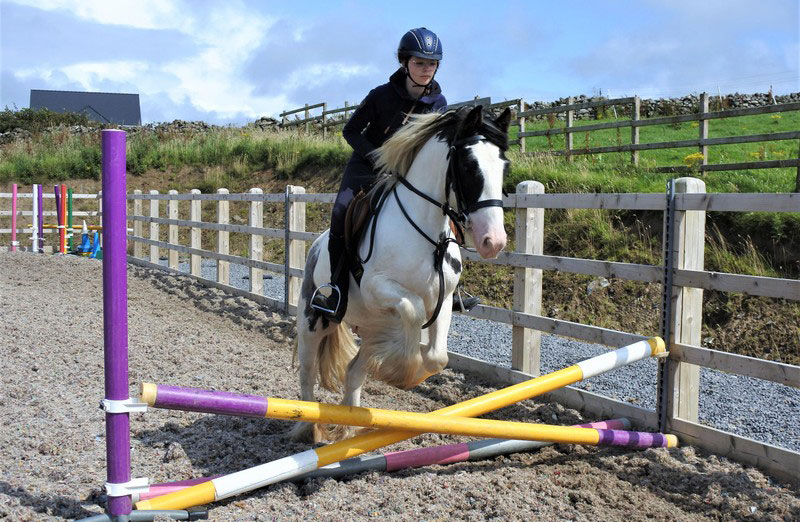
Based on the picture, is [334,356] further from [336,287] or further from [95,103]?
[95,103]

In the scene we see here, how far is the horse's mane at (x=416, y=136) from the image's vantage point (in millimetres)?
3592

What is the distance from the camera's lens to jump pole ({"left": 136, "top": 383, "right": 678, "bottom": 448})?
276 centimetres

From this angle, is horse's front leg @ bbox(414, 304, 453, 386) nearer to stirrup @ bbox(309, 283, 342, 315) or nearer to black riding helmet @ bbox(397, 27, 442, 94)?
stirrup @ bbox(309, 283, 342, 315)

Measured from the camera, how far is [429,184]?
12.2 feet

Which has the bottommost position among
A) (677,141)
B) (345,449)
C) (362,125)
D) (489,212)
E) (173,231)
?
(345,449)

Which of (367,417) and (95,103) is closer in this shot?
(367,417)

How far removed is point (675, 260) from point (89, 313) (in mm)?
6794

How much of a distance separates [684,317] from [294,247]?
5.50 m

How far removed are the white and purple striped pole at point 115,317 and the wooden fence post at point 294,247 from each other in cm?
600

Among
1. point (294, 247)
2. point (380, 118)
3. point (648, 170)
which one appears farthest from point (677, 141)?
point (380, 118)

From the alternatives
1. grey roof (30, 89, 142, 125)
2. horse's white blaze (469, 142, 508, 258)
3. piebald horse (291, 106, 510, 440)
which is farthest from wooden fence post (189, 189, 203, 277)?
grey roof (30, 89, 142, 125)

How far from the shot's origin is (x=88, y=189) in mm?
23938

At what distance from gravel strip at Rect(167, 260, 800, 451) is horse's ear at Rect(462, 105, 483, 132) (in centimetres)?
295

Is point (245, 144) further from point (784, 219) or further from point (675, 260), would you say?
point (675, 260)
